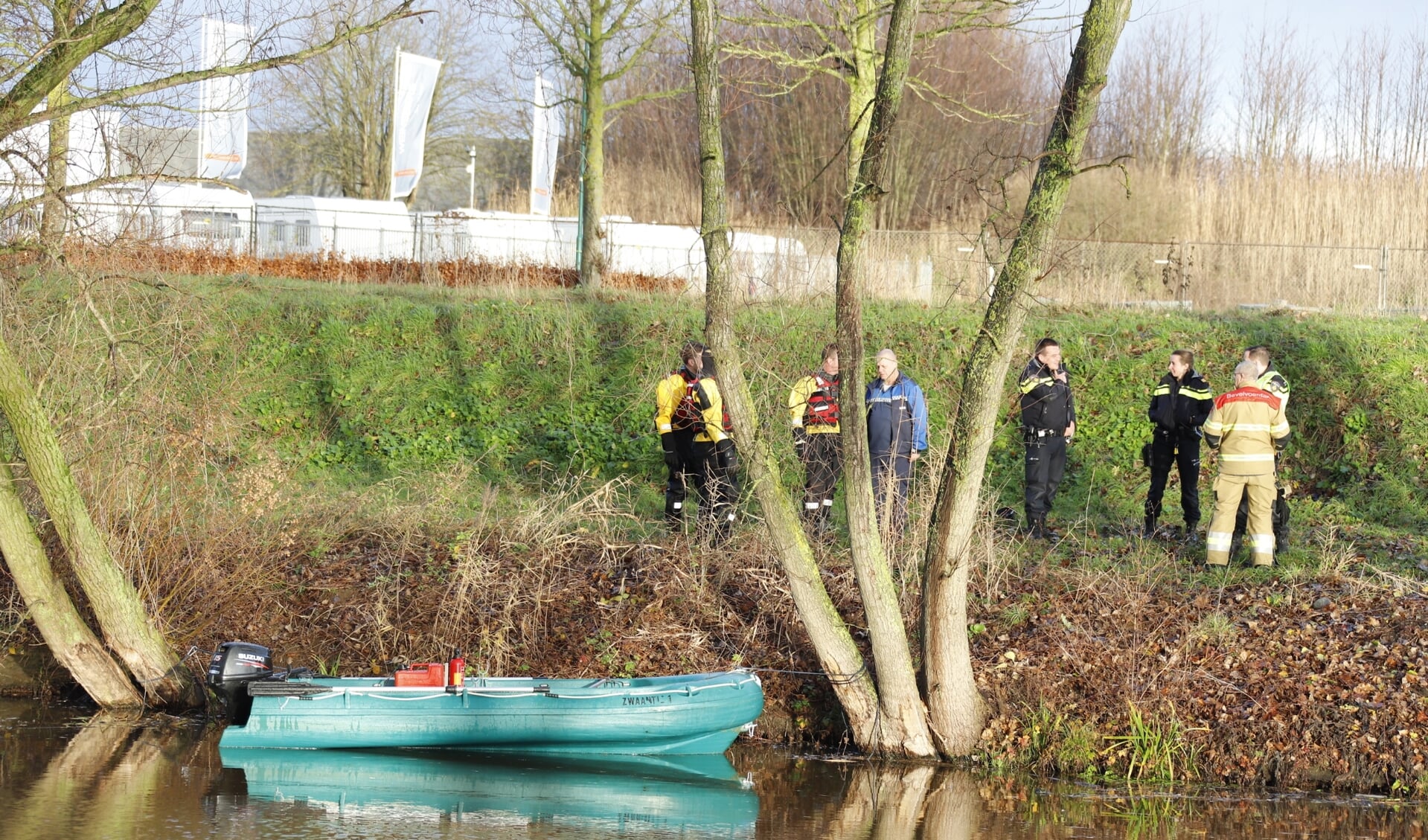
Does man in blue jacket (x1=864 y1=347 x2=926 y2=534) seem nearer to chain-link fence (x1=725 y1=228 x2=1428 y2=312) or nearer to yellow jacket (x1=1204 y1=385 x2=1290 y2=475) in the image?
yellow jacket (x1=1204 y1=385 x2=1290 y2=475)

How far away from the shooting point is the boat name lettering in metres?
9.15

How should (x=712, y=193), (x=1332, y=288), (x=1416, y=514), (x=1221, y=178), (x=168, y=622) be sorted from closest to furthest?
1. (x=712, y=193)
2. (x=168, y=622)
3. (x=1416, y=514)
4. (x=1332, y=288)
5. (x=1221, y=178)

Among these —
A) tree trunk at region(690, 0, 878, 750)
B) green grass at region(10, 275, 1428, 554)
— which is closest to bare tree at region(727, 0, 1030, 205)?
green grass at region(10, 275, 1428, 554)

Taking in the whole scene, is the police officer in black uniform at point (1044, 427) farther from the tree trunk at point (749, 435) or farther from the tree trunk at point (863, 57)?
the tree trunk at point (863, 57)

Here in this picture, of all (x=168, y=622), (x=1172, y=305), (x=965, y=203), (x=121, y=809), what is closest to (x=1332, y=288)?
(x=1172, y=305)

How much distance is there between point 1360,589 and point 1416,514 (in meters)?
4.34

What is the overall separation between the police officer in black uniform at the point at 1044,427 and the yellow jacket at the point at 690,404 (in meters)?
2.78

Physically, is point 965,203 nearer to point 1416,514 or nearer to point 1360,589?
point 1416,514

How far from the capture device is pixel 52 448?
376 inches

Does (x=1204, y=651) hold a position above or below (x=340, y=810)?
above

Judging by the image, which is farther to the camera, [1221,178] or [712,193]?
[1221,178]

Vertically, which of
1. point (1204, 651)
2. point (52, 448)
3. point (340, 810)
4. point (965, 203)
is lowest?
point (340, 810)

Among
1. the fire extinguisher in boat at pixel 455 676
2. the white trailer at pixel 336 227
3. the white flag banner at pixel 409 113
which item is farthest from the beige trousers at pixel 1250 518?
the white flag banner at pixel 409 113

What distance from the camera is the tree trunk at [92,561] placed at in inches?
372
